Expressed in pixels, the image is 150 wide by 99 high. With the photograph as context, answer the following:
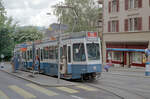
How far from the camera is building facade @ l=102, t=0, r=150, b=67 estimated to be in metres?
29.5

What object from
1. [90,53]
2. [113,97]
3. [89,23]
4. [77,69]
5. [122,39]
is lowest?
[113,97]

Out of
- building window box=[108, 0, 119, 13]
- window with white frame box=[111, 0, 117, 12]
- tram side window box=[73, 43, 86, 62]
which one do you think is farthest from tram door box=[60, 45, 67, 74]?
window with white frame box=[111, 0, 117, 12]

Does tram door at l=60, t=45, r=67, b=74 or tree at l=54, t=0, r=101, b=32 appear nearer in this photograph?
tram door at l=60, t=45, r=67, b=74

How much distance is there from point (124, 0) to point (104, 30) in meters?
5.82

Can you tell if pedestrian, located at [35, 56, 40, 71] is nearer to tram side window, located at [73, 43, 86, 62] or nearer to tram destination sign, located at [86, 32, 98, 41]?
tram side window, located at [73, 43, 86, 62]

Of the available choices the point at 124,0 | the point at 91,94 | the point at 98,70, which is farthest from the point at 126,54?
the point at 91,94

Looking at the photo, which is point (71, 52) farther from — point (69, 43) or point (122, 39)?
point (122, 39)

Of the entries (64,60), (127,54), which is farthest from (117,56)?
(64,60)

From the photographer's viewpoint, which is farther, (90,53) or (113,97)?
(90,53)

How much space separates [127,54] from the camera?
3216 centimetres

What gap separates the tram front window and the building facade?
51.7 ft

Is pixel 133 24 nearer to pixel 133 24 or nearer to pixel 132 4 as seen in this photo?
pixel 133 24

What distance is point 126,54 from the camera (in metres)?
32.3

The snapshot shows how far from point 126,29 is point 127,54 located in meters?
3.49
